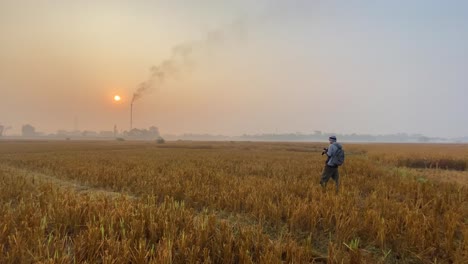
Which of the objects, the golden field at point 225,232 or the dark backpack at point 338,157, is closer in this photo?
the golden field at point 225,232

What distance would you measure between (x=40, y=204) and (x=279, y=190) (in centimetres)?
738

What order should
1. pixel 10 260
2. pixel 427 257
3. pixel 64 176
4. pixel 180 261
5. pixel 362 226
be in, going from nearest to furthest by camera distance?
pixel 10 260 → pixel 180 261 → pixel 427 257 → pixel 362 226 → pixel 64 176

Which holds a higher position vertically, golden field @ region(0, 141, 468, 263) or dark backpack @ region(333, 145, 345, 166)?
dark backpack @ region(333, 145, 345, 166)

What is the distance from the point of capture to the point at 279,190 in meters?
9.15

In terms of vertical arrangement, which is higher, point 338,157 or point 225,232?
point 338,157

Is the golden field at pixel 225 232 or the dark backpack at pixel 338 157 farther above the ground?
the dark backpack at pixel 338 157

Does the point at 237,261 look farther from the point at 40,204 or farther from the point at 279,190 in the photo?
the point at 40,204

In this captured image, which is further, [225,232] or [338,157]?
[338,157]

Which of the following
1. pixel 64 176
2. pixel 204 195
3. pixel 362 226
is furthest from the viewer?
pixel 64 176

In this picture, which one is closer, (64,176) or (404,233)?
(404,233)

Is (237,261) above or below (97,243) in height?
below

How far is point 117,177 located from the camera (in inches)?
472

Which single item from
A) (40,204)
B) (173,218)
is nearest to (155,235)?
(173,218)

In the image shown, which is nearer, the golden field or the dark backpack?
the golden field
